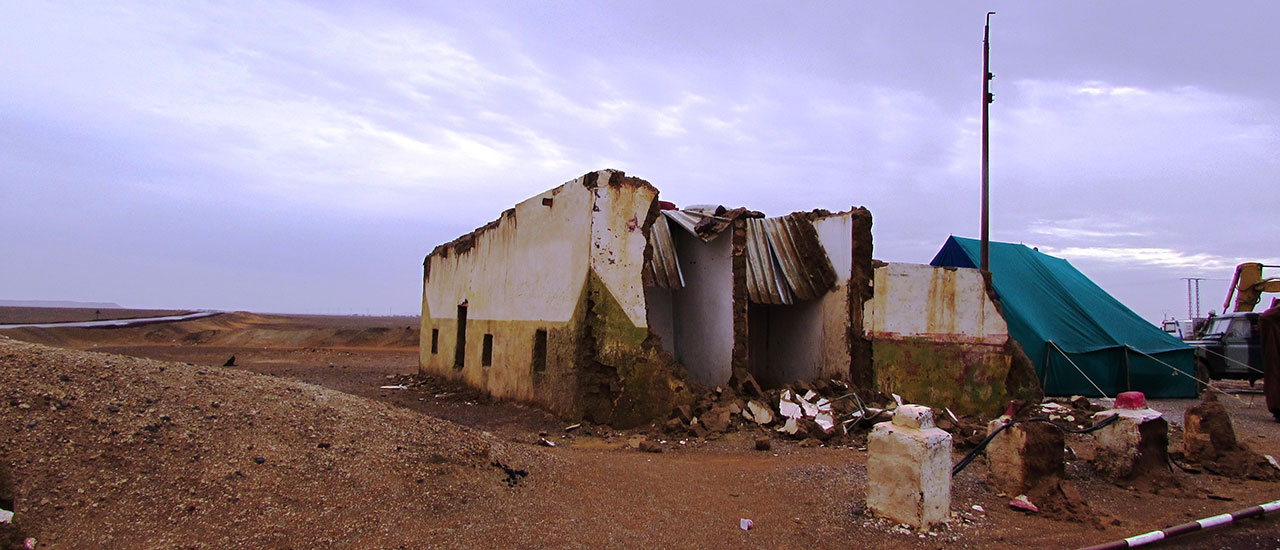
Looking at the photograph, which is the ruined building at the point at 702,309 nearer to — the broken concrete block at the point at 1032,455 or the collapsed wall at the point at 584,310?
the collapsed wall at the point at 584,310

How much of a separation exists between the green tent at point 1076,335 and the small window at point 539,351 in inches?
352

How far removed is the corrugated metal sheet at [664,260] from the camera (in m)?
11.0

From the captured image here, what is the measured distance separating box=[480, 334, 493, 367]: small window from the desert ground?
554 centimetres

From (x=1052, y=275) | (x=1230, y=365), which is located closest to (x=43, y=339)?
(x=1052, y=275)

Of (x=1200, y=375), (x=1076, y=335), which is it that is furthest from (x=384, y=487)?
(x=1200, y=375)

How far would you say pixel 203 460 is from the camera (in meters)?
5.02

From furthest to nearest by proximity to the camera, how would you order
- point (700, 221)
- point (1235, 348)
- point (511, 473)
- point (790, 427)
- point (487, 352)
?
point (1235, 348)
point (487, 352)
point (700, 221)
point (790, 427)
point (511, 473)

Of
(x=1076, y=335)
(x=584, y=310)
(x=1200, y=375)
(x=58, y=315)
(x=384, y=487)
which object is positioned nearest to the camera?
(x=384, y=487)

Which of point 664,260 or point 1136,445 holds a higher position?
point 664,260

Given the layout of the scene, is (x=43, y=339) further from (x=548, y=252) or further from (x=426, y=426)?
(x=426, y=426)

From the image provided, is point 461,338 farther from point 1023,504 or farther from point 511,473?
point 1023,504

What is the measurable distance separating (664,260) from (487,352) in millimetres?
4019

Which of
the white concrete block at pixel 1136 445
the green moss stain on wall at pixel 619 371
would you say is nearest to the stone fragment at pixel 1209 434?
the white concrete block at pixel 1136 445

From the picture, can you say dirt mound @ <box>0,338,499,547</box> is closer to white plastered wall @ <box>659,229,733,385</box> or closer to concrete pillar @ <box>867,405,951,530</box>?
concrete pillar @ <box>867,405,951,530</box>
